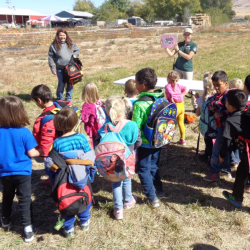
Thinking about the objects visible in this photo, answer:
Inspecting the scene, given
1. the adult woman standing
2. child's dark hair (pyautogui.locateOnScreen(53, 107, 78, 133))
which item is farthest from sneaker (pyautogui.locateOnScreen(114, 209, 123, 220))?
the adult woman standing

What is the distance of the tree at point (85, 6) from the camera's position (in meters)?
91.0

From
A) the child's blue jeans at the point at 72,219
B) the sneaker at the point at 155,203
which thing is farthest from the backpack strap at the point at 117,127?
the sneaker at the point at 155,203

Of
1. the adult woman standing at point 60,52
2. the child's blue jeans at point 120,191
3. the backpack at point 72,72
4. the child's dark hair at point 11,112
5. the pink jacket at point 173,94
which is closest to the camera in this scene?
the child's dark hair at point 11,112

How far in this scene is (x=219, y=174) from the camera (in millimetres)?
3994

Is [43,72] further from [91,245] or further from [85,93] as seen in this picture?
[91,245]

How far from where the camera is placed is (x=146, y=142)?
3049 mm

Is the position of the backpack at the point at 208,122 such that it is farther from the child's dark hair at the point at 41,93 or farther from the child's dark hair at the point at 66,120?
the child's dark hair at the point at 41,93

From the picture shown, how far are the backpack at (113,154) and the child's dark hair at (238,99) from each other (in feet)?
4.11

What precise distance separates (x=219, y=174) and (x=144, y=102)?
6.19 ft

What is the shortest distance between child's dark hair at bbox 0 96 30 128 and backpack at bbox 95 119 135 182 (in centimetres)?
83

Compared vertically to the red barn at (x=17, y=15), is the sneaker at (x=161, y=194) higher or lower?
lower

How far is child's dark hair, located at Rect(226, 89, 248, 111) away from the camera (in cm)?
294

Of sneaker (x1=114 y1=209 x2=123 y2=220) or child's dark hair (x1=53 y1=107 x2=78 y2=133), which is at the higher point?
child's dark hair (x1=53 y1=107 x2=78 y2=133)

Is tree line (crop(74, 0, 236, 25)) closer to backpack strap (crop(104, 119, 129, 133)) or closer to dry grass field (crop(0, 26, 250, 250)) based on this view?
dry grass field (crop(0, 26, 250, 250))
